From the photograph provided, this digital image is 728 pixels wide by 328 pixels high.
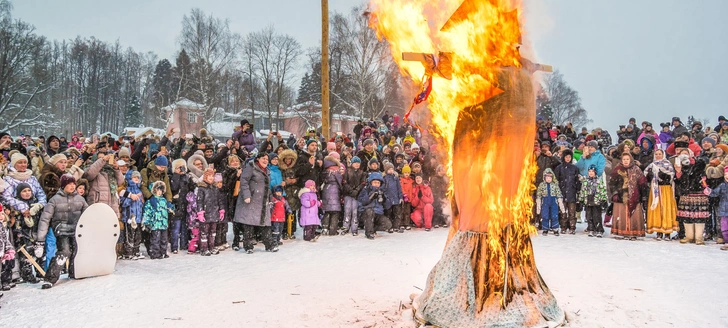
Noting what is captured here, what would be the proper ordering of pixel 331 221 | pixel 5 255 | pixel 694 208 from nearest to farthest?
pixel 5 255 < pixel 694 208 < pixel 331 221

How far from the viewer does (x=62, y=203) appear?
6.53 metres

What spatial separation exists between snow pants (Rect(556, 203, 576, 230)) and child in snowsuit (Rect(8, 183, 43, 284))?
9.76 meters

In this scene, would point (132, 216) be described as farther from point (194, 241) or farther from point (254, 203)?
point (254, 203)

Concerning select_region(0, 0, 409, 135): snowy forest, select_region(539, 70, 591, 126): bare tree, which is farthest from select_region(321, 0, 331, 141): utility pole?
select_region(539, 70, 591, 126): bare tree

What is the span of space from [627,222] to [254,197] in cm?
758

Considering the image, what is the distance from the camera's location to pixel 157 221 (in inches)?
313

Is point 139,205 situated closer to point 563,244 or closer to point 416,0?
point 416,0

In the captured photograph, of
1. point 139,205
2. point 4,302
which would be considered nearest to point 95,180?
point 139,205

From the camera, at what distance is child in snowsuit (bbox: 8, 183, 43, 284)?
6258 millimetres

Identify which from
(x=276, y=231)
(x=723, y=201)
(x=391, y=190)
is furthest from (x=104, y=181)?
(x=723, y=201)

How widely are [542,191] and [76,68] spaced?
64411mm

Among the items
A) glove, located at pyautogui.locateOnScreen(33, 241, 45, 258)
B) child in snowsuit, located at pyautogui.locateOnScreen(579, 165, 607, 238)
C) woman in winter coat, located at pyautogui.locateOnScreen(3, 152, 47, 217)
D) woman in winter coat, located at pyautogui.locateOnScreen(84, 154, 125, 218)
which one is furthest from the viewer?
child in snowsuit, located at pyautogui.locateOnScreen(579, 165, 607, 238)

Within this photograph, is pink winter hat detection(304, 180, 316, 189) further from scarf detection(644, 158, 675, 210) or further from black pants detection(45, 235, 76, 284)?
scarf detection(644, 158, 675, 210)

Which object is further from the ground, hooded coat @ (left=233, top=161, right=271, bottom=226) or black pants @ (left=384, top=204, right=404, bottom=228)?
hooded coat @ (left=233, top=161, right=271, bottom=226)
